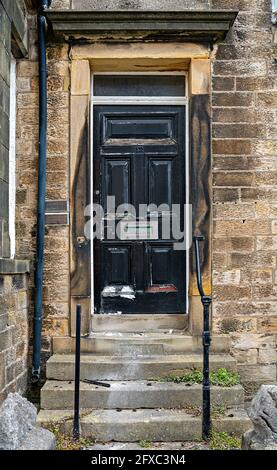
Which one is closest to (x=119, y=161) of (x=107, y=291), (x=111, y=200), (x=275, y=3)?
(x=111, y=200)

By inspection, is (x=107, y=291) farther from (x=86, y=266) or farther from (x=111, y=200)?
(x=111, y=200)

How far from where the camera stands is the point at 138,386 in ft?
16.7

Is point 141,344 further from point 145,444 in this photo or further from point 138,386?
point 145,444

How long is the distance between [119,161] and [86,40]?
125cm

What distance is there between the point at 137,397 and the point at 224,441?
0.86m

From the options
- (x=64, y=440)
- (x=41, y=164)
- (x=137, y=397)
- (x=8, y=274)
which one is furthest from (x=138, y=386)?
(x=41, y=164)

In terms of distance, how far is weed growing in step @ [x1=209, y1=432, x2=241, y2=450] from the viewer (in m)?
4.46

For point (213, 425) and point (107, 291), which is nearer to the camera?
point (213, 425)

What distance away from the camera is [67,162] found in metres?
5.70

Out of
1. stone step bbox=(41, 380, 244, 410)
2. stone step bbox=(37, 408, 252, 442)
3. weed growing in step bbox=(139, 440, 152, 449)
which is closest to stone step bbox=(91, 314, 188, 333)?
stone step bbox=(41, 380, 244, 410)

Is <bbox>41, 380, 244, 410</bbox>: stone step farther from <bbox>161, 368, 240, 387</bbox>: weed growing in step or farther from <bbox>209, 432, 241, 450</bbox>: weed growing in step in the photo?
<bbox>209, 432, 241, 450</bbox>: weed growing in step

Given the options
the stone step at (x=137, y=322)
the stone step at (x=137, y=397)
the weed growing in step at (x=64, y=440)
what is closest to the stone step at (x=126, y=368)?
the stone step at (x=137, y=397)

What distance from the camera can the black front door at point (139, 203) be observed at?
19.5 ft

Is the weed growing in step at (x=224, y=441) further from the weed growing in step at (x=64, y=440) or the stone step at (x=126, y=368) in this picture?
the weed growing in step at (x=64, y=440)
